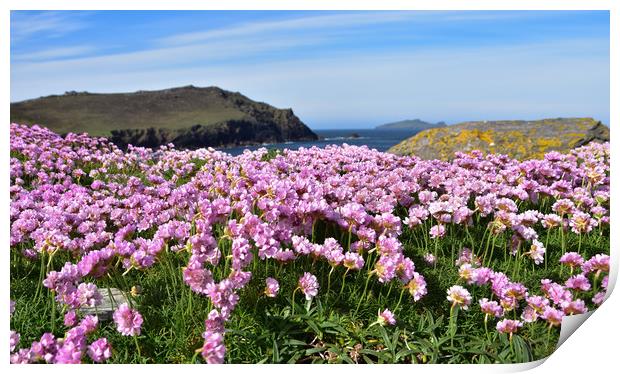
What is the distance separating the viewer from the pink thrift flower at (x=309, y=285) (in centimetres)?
258

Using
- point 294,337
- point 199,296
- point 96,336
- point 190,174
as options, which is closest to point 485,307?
point 294,337

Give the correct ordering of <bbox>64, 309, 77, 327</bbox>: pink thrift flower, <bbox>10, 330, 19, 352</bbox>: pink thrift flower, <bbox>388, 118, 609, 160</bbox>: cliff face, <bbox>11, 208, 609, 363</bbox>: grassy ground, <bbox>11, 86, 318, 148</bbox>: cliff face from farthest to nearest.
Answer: <bbox>388, 118, 609, 160</bbox>: cliff face, <bbox>11, 86, 318, 148</bbox>: cliff face, <bbox>11, 208, 609, 363</bbox>: grassy ground, <bbox>64, 309, 77, 327</bbox>: pink thrift flower, <bbox>10, 330, 19, 352</bbox>: pink thrift flower

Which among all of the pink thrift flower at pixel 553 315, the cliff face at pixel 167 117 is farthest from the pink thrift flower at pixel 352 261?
the cliff face at pixel 167 117

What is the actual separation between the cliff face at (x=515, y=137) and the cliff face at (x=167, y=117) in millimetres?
2738

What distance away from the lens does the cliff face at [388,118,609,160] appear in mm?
6598

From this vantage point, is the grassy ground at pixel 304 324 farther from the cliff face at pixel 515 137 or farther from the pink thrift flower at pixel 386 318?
the cliff face at pixel 515 137

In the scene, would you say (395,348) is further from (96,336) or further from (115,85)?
(115,85)

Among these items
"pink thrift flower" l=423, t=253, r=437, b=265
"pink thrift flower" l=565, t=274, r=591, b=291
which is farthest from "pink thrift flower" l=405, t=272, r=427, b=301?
"pink thrift flower" l=565, t=274, r=591, b=291

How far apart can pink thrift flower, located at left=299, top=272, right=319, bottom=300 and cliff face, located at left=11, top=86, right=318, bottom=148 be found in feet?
5.78

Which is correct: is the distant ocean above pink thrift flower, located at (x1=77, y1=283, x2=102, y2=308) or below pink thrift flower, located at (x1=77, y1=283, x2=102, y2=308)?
above

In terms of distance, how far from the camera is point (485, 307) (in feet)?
8.68

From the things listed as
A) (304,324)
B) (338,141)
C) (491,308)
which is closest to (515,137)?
(338,141)

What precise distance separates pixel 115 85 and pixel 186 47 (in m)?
0.50

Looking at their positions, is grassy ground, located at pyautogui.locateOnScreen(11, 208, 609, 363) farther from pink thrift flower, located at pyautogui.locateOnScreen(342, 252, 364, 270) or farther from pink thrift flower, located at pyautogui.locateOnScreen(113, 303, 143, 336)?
pink thrift flower, located at pyautogui.locateOnScreen(113, 303, 143, 336)
